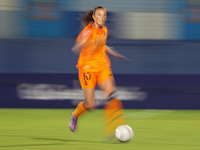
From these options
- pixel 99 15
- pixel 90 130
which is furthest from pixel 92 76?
pixel 90 130

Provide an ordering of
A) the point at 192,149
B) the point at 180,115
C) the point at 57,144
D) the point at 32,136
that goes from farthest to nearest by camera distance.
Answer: the point at 180,115 → the point at 32,136 → the point at 57,144 → the point at 192,149

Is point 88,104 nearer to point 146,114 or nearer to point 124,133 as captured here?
point 124,133

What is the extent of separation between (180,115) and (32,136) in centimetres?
340

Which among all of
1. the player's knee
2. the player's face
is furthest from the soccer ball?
the player's face

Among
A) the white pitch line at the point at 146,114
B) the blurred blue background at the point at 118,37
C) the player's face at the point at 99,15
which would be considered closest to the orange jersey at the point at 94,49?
the player's face at the point at 99,15

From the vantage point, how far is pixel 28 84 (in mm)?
9016

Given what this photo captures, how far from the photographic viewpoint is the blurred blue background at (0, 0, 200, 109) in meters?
9.06

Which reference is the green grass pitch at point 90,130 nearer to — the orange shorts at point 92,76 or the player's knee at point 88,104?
the player's knee at point 88,104

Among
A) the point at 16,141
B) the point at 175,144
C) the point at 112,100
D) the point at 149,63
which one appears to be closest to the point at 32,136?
the point at 16,141

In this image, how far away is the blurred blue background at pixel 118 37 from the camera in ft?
29.7

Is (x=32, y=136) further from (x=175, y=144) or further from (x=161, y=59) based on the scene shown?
(x=161, y=59)

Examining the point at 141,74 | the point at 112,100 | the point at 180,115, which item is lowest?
the point at 180,115

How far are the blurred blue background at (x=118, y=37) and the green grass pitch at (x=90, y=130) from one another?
0.78 meters

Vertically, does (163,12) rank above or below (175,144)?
above
